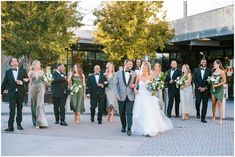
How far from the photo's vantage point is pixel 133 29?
25.9 metres

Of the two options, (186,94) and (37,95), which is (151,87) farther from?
(186,94)

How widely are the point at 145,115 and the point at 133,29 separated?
15291 millimetres

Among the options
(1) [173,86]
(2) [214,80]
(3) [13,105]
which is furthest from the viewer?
(1) [173,86]

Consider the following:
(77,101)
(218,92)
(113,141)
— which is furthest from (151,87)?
(77,101)

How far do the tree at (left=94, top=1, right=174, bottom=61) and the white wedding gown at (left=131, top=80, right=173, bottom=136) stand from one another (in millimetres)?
14521

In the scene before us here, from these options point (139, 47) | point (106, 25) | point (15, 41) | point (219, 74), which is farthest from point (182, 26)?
point (219, 74)

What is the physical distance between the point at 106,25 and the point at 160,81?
1566 cm

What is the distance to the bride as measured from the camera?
1098 centimetres

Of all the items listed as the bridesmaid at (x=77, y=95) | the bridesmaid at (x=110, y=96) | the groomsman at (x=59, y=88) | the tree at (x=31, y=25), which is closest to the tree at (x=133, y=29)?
the tree at (x=31, y=25)

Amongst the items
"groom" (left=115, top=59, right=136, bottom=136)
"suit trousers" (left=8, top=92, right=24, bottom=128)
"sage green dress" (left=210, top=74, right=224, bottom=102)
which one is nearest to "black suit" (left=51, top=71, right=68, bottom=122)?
"suit trousers" (left=8, top=92, right=24, bottom=128)

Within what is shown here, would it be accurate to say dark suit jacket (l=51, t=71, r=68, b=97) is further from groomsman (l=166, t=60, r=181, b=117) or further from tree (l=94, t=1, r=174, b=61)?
tree (l=94, t=1, r=174, b=61)

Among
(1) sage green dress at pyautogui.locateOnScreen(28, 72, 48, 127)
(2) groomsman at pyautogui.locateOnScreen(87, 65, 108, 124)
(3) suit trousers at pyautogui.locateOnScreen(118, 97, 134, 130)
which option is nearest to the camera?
(3) suit trousers at pyautogui.locateOnScreen(118, 97, 134, 130)

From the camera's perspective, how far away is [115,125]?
13.1 m

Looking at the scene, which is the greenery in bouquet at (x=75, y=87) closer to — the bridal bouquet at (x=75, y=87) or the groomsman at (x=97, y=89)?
the bridal bouquet at (x=75, y=87)
